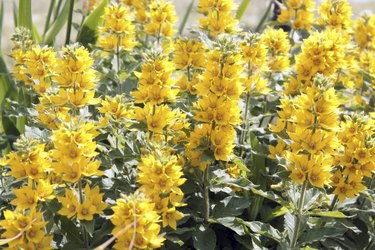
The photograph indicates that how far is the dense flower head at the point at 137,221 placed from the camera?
5.51ft

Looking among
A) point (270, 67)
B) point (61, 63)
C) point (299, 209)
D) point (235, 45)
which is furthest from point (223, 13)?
point (299, 209)

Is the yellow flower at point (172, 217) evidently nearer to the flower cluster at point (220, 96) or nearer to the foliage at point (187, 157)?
the foliage at point (187, 157)

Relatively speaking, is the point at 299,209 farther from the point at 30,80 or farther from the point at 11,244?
the point at 30,80

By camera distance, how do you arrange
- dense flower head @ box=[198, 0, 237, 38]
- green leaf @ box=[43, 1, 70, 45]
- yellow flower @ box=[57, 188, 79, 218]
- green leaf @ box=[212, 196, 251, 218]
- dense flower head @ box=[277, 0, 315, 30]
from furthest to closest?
green leaf @ box=[43, 1, 70, 45]
dense flower head @ box=[277, 0, 315, 30]
dense flower head @ box=[198, 0, 237, 38]
green leaf @ box=[212, 196, 251, 218]
yellow flower @ box=[57, 188, 79, 218]

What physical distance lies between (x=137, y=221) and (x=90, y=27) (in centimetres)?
209

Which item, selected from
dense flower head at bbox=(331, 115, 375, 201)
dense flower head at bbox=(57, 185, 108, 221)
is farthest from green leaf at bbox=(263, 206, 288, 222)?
dense flower head at bbox=(57, 185, 108, 221)

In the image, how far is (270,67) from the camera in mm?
2945

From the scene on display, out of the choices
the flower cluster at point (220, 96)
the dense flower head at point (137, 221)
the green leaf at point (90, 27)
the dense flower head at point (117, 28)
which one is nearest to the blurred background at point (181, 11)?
the green leaf at point (90, 27)

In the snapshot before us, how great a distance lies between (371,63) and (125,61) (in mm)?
1419

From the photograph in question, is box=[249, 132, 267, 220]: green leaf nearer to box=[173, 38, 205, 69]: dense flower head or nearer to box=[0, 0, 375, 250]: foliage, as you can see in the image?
box=[0, 0, 375, 250]: foliage

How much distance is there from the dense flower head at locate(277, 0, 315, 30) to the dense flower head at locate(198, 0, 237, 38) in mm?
623

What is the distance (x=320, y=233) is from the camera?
221cm

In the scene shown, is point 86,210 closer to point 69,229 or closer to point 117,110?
point 69,229

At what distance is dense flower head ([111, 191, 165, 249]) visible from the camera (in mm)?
1681
